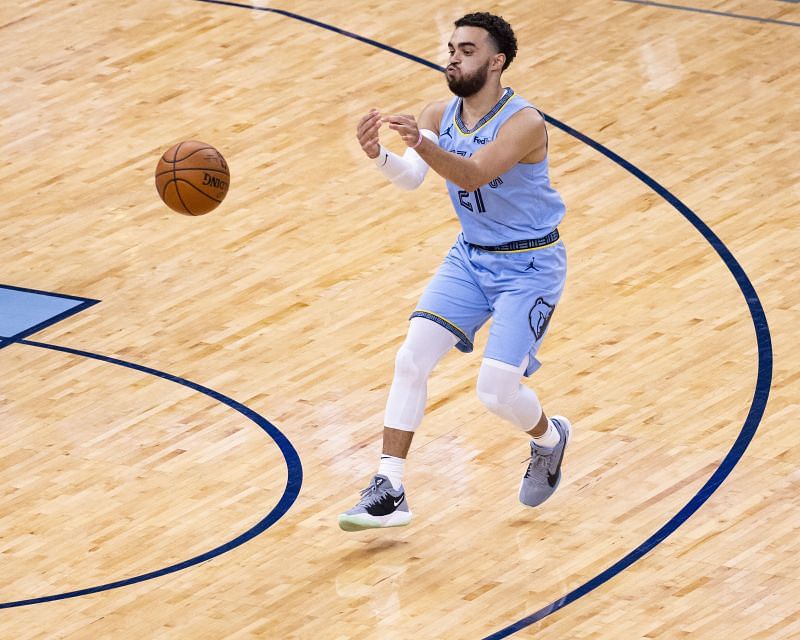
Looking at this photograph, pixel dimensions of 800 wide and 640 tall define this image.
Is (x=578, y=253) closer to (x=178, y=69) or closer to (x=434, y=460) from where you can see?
(x=434, y=460)

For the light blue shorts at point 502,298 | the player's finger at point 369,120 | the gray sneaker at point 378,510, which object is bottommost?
the gray sneaker at point 378,510

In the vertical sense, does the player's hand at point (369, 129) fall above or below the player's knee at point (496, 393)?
above

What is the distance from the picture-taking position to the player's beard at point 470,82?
7457 millimetres

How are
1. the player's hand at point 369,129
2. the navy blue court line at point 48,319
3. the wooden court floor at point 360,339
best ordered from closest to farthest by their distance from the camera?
1. the player's hand at point 369,129
2. the wooden court floor at point 360,339
3. the navy blue court line at point 48,319

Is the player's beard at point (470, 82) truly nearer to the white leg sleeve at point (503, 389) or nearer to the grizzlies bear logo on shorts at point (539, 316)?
the grizzlies bear logo on shorts at point (539, 316)

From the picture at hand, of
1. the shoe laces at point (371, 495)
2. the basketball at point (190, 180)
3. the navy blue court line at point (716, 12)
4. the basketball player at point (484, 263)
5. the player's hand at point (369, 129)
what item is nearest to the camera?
the player's hand at point (369, 129)

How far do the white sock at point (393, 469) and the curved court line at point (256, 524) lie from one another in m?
0.64

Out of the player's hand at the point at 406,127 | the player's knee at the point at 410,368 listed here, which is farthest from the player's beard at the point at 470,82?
the player's knee at the point at 410,368

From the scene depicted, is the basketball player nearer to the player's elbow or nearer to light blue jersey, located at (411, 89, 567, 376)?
light blue jersey, located at (411, 89, 567, 376)

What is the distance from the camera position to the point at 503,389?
750 centimetres

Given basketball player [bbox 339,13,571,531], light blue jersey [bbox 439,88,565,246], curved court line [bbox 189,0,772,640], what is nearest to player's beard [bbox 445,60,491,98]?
basketball player [bbox 339,13,571,531]

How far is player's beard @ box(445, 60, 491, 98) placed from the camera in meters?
7.46

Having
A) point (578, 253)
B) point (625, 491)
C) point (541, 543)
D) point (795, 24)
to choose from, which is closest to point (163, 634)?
point (541, 543)

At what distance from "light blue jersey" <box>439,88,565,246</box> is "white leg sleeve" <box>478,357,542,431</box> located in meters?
0.54
